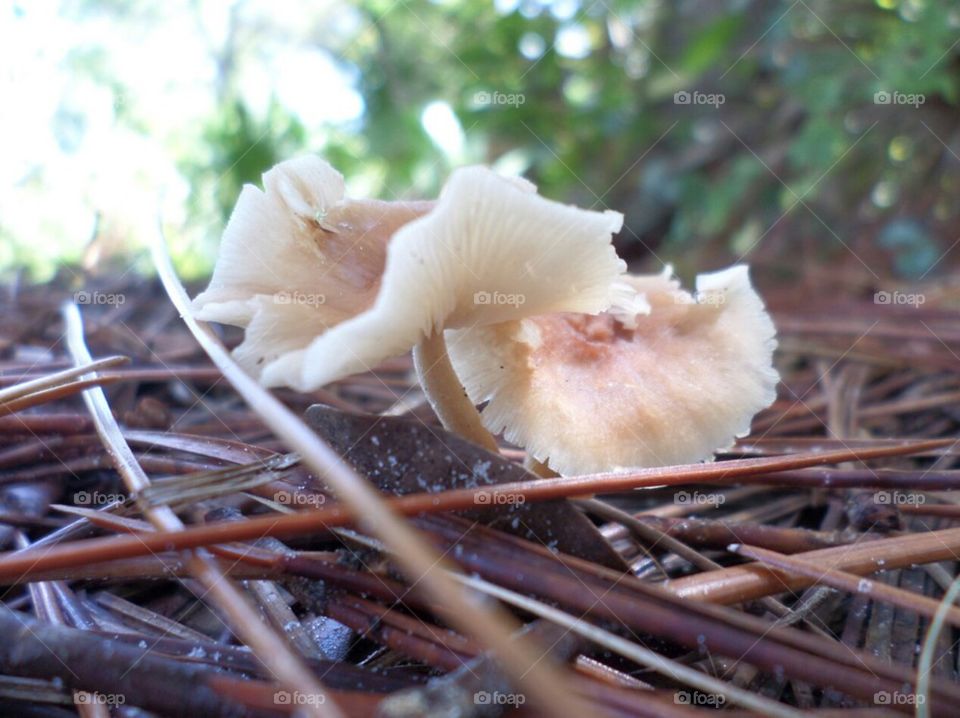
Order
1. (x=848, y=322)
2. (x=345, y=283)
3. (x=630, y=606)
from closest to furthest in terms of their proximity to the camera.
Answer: (x=630, y=606)
(x=345, y=283)
(x=848, y=322)

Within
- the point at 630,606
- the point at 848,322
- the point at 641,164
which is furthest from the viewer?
the point at 641,164

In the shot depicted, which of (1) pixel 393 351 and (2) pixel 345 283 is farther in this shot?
(2) pixel 345 283

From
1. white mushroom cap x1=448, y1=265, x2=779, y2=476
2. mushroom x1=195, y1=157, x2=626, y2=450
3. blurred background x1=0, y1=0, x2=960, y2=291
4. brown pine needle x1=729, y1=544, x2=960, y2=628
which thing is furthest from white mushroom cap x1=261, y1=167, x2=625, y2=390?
blurred background x1=0, y1=0, x2=960, y2=291

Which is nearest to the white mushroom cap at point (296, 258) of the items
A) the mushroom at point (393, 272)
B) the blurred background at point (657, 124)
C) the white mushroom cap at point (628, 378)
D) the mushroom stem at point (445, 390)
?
the mushroom at point (393, 272)

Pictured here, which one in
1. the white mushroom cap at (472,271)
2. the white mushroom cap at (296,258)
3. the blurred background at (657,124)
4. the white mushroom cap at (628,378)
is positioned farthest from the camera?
the blurred background at (657,124)

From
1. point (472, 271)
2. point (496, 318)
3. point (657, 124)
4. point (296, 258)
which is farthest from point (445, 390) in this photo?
point (657, 124)

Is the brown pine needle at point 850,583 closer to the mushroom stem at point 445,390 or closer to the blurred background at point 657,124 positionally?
the mushroom stem at point 445,390

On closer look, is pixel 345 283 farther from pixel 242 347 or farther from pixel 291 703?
pixel 291 703

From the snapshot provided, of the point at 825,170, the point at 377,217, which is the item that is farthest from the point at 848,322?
the point at 377,217
